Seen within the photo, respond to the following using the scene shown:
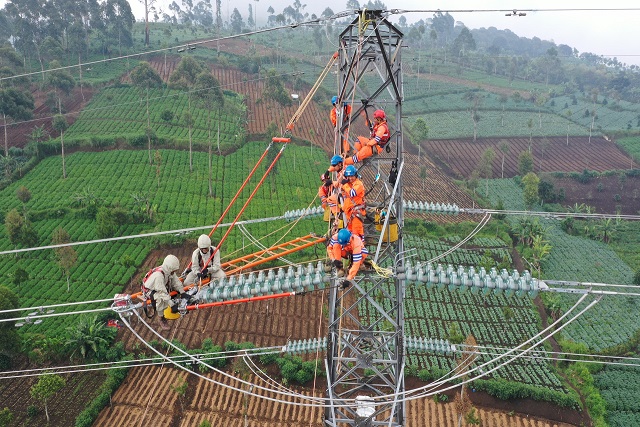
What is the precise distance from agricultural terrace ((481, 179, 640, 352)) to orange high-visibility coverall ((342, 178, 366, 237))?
27.4 metres

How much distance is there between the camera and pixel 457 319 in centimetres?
3328

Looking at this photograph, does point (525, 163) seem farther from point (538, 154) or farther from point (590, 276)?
point (590, 276)

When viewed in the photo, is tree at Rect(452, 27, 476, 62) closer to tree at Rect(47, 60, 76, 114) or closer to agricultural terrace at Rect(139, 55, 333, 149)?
agricultural terrace at Rect(139, 55, 333, 149)

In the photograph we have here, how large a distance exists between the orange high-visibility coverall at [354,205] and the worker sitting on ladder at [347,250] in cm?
112

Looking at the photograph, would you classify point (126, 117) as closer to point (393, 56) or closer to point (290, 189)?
point (290, 189)

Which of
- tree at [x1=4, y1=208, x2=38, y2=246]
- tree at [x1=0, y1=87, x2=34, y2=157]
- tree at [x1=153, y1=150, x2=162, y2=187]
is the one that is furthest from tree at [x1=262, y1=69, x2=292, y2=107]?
tree at [x1=4, y1=208, x2=38, y2=246]

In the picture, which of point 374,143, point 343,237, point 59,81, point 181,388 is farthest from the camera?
point 59,81

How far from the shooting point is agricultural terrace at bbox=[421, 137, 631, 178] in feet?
213

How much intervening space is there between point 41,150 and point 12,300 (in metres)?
31.1

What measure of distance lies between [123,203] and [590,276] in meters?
41.0

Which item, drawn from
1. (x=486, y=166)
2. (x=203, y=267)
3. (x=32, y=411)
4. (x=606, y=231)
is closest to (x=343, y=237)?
(x=203, y=267)

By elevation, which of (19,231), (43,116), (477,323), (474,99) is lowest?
(477,323)

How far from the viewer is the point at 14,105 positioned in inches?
1927

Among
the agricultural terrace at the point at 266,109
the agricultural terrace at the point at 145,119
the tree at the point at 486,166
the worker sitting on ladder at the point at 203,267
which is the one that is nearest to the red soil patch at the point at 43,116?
the agricultural terrace at the point at 145,119
